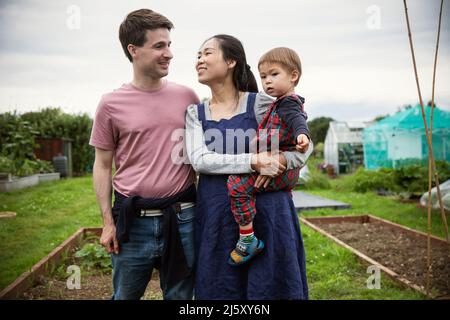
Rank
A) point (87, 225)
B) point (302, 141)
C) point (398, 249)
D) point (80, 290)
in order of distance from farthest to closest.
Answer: point (87, 225)
point (398, 249)
point (80, 290)
point (302, 141)

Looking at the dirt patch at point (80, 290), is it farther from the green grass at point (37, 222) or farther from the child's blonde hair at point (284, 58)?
the child's blonde hair at point (284, 58)

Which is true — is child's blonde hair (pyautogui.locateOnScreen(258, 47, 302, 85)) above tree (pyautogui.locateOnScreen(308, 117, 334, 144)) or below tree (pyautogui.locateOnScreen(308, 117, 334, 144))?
below

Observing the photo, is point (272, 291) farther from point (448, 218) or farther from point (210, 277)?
point (448, 218)

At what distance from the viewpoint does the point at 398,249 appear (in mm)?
4855

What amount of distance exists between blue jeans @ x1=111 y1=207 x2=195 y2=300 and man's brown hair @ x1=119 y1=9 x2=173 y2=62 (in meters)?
0.88

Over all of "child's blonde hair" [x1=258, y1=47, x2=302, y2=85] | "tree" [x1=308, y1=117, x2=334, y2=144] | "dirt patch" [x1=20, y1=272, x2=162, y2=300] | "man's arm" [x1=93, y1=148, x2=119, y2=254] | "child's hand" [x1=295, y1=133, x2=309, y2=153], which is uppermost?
"tree" [x1=308, y1=117, x2=334, y2=144]

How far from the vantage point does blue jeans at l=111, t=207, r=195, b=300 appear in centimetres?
204

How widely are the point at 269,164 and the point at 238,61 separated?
23.5 inches

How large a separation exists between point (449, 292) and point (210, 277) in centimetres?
251

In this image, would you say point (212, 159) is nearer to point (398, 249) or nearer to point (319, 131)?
point (398, 249)

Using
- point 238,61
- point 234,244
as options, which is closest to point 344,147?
point 238,61

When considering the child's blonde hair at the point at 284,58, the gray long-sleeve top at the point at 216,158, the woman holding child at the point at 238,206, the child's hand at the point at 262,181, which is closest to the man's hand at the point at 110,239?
the woman holding child at the point at 238,206

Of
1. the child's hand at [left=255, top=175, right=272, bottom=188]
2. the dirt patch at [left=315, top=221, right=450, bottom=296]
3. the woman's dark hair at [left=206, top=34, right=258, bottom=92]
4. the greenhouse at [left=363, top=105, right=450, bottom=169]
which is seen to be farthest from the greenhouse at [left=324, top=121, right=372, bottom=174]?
the child's hand at [left=255, top=175, right=272, bottom=188]

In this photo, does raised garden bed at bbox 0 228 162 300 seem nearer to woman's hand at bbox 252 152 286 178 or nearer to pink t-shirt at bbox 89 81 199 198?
pink t-shirt at bbox 89 81 199 198
